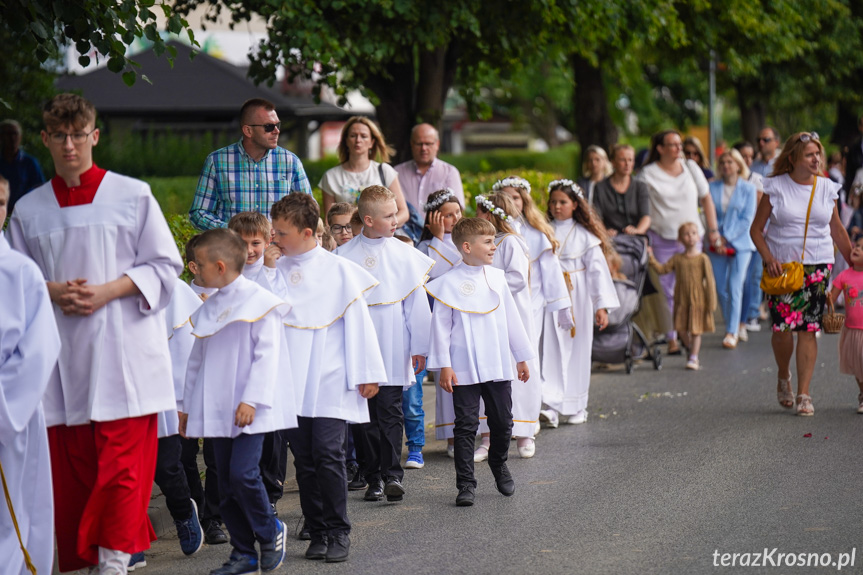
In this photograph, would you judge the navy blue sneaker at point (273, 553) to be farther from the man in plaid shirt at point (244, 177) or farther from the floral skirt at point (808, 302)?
the floral skirt at point (808, 302)

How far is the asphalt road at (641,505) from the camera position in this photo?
5848 millimetres

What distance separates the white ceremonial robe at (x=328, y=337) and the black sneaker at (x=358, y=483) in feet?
5.07

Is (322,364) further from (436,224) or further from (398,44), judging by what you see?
(398,44)

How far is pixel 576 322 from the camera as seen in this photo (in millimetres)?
9773

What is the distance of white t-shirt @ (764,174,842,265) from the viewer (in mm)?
9320

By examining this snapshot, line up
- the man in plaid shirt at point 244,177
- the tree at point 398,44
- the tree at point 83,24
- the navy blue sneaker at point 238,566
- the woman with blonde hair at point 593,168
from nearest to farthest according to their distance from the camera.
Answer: the navy blue sneaker at point 238,566, the tree at point 83,24, the man in plaid shirt at point 244,177, the tree at point 398,44, the woman with blonde hair at point 593,168

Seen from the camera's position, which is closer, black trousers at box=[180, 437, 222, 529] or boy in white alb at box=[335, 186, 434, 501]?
black trousers at box=[180, 437, 222, 529]

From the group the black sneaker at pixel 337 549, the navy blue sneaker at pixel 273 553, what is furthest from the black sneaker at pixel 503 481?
the navy blue sneaker at pixel 273 553

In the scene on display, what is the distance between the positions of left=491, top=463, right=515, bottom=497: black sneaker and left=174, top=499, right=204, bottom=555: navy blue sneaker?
73.9 inches

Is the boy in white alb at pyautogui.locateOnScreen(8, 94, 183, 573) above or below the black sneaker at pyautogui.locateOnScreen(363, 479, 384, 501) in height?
above

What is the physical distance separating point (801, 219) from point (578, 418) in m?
2.31

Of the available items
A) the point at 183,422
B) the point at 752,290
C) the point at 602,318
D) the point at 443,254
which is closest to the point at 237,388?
the point at 183,422

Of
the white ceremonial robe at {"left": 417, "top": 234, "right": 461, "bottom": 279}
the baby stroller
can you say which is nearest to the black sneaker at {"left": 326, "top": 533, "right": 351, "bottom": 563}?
the white ceremonial robe at {"left": 417, "top": 234, "right": 461, "bottom": 279}

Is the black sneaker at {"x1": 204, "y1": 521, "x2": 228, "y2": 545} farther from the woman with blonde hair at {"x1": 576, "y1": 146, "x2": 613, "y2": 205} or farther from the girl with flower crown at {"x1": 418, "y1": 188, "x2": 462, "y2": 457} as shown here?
the woman with blonde hair at {"x1": 576, "y1": 146, "x2": 613, "y2": 205}
